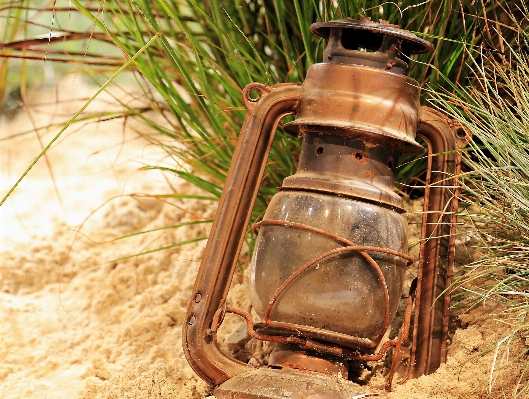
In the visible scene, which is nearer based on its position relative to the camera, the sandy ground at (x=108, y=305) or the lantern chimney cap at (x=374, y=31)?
the lantern chimney cap at (x=374, y=31)

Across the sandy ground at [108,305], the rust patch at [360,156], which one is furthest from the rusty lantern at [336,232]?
the sandy ground at [108,305]

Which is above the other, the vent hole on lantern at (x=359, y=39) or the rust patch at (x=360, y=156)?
the vent hole on lantern at (x=359, y=39)

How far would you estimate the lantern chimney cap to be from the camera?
1.17 meters

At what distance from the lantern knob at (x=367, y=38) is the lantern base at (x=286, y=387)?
1.78 ft

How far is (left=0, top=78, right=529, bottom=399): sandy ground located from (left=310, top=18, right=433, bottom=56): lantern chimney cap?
0.52 metres

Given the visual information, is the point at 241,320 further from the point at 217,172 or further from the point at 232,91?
the point at 232,91

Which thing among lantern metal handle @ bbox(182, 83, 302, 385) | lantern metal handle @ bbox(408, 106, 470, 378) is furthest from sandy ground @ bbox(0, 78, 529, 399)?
lantern metal handle @ bbox(182, 83, 302, 385)

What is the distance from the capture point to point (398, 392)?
47.9 inches

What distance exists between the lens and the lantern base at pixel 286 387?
1071mm

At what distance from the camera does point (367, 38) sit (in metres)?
1.28

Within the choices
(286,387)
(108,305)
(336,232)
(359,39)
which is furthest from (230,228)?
(108,305)

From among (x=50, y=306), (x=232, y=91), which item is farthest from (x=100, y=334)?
(x=232, y=91)

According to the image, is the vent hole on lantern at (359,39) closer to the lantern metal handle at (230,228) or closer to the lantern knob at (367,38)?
the lantern knob at (367,38)

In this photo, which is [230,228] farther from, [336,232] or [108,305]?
[108,305]
